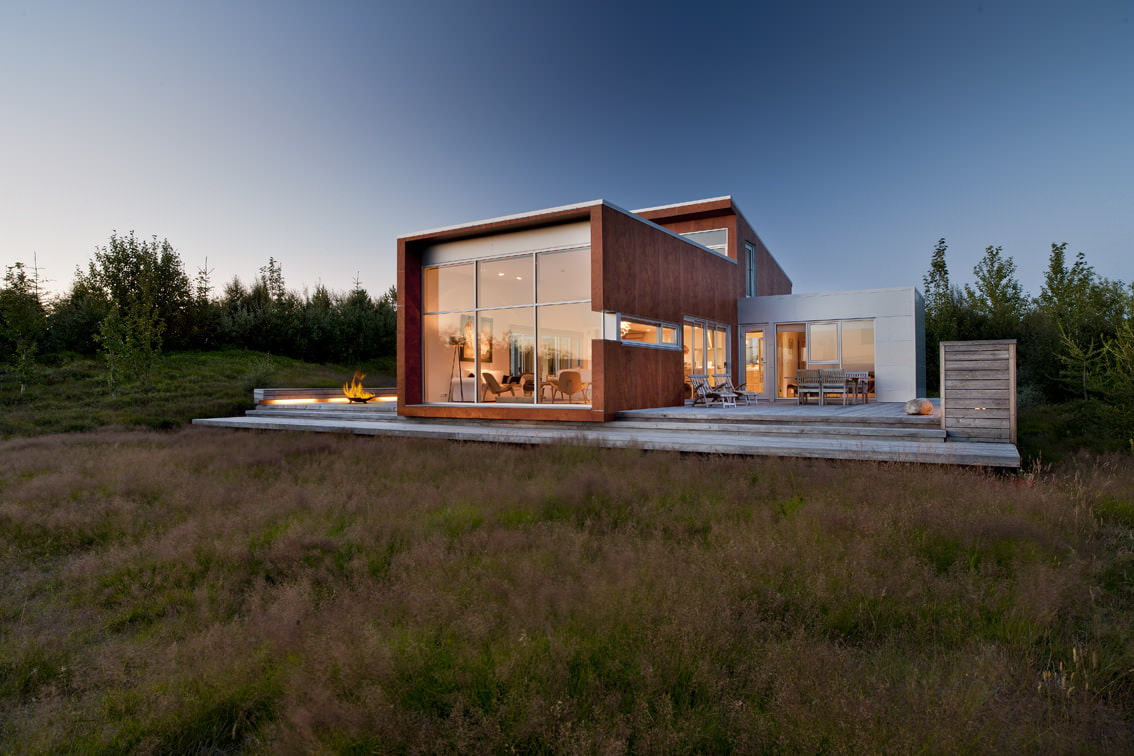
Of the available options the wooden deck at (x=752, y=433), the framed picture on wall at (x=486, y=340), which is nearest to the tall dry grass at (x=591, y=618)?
the wooden deck at (x=752, y=433)

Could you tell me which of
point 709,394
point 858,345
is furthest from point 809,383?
point 858,345

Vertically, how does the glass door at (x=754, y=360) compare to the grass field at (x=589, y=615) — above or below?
above

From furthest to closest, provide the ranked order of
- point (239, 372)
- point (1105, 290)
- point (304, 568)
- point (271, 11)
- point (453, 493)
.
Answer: point (239, 372) → point (1105, 290) → point (271, 11) → point (453, 493) → point (304, 568)

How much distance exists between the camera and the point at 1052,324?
48.6ft

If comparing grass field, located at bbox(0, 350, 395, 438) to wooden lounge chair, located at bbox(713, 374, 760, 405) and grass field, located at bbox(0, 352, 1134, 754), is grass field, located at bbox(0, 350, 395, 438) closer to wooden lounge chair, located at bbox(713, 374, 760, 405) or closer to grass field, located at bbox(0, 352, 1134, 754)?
grass field, located at bbox(0, 352, 1134, 754)

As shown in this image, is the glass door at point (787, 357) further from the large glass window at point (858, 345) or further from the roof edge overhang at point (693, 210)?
the roof edge overhang at point (693, 210)

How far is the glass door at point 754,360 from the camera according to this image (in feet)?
47.0

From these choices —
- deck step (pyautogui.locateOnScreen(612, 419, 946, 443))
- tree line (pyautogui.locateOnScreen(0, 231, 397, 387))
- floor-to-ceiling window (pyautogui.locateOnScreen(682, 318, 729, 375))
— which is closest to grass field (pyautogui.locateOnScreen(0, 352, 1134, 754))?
deck step (pyautogui.locateOnScreen(612, 419, 946, 443))

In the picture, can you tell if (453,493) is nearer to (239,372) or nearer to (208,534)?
(208,534)

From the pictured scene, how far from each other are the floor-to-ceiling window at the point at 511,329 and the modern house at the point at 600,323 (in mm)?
27

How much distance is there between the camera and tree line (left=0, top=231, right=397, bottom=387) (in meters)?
16.3

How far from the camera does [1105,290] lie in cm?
1748

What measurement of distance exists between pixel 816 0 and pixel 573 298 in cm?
1335

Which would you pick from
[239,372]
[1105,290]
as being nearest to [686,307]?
[1105,290]
